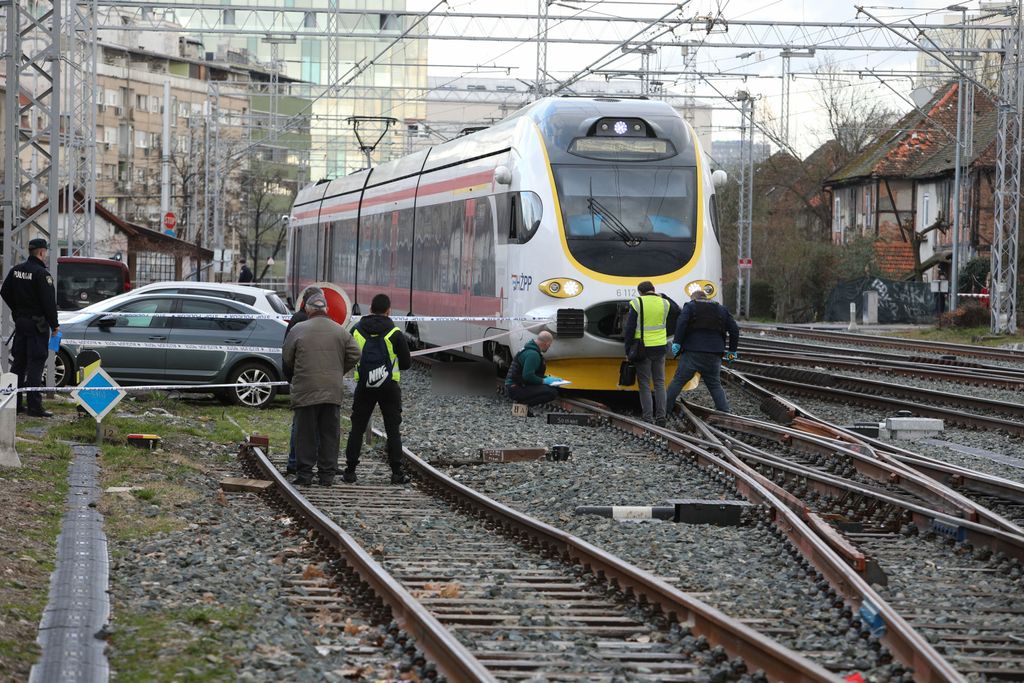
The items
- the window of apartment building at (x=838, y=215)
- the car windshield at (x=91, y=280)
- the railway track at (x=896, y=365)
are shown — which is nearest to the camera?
the railway track at (x=896, y=365)

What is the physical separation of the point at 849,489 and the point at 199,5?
27089 mm

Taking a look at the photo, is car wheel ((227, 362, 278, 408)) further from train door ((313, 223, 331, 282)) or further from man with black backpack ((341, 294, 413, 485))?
train door ((313, 223, 331, 282))

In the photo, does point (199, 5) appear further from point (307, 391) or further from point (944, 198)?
point (944, 198)

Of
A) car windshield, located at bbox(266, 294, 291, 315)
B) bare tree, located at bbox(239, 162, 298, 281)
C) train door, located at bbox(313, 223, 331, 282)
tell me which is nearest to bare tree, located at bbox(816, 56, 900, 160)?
bare tree, located at bbox(239, 162, 298, 281)

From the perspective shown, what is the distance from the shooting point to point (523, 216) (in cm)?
1975

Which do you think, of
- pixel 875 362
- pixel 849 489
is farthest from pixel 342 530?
pixel 875 362

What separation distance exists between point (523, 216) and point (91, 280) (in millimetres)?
13901

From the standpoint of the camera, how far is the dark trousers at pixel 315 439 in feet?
43.4

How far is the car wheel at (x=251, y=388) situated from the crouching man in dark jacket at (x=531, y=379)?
10.6ft

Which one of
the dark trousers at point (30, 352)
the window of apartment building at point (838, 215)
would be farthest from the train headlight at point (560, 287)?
the window of apartment building at point (838, 215)

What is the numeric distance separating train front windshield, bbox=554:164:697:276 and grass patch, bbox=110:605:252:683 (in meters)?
11.9

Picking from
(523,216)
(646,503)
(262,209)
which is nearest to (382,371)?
(646,503)

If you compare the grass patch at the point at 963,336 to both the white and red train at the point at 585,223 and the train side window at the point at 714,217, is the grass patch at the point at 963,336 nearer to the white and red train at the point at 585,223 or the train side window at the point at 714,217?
the train side window at the point at 714,217

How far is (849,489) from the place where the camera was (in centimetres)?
1202
